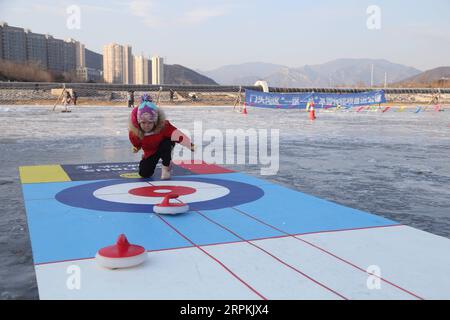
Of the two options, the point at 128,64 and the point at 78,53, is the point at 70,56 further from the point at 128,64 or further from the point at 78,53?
the point at 128,64

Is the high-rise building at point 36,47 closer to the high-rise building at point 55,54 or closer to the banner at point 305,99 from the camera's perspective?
the high-rise building at point 55,54

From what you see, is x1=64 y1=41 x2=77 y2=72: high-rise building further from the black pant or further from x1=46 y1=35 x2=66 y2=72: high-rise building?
the black pant

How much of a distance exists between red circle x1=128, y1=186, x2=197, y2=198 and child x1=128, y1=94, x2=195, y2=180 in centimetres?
63

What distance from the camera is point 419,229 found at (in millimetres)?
3717

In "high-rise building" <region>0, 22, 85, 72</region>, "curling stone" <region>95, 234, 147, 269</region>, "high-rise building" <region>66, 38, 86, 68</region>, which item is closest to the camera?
"curling stone" <region>95, 234, 147, 269</region>

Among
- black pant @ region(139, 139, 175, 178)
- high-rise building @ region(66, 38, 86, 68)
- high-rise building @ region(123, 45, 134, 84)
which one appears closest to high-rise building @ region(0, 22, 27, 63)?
high-rise building @ region(66, 38, 86, 68)

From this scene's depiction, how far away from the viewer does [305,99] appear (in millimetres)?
29438

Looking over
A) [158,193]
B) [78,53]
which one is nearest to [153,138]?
[158,193]

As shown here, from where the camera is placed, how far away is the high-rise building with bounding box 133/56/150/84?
14654 cm

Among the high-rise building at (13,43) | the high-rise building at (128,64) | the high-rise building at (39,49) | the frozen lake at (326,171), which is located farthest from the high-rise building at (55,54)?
the frozen lake at (326,171)

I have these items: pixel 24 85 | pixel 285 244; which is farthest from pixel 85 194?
pixel 24 85

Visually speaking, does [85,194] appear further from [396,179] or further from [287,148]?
[287,148]
